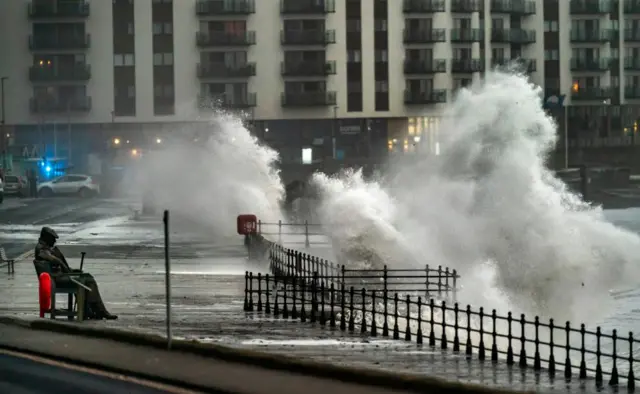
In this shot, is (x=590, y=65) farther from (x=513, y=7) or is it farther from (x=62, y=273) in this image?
(x=62, y=273)

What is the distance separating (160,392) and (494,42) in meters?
78.1

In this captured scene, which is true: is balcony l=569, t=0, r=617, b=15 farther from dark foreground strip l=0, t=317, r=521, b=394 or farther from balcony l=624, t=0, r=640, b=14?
dark foreground strip l=0, t=317, r=521, b=394

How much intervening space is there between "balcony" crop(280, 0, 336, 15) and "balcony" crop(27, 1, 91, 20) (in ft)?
47.3

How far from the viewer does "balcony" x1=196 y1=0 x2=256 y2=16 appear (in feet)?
283

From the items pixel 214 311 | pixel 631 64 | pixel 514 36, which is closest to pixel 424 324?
pixel 214 311

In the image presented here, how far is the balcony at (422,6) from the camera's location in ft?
288

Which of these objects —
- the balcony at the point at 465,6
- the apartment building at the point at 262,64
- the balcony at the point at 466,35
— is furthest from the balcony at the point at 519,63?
the balcony at the point at 465,6

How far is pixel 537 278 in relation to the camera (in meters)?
38.7

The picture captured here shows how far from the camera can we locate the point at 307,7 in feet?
285

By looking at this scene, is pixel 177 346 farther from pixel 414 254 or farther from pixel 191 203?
pixel 191 203

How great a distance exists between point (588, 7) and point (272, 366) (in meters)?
81.7

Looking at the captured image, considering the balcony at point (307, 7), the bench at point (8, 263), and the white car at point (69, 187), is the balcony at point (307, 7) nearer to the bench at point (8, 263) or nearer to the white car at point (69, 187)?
the white car at point (69, 187)

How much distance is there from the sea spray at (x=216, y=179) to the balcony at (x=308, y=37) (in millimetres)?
13917

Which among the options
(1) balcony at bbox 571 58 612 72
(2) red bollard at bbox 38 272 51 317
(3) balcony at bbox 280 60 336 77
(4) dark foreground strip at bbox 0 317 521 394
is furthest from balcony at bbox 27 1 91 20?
(4) dark foreground strip at bbox 0 317 521 394
